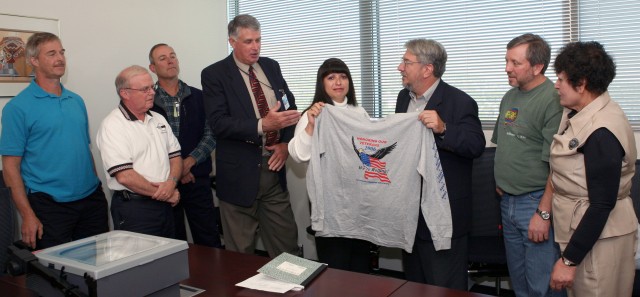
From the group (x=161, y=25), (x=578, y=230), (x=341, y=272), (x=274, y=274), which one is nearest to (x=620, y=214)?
(x=578, y=230)

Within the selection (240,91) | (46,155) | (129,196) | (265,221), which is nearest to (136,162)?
(129,196)

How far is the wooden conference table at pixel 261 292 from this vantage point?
171 centimetres

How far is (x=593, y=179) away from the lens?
1925 millimetres

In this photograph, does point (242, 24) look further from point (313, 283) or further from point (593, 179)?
point (593, 179)

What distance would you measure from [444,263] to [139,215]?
1625 millimetres

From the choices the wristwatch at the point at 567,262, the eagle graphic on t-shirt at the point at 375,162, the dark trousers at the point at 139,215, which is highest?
the eagle graphic on t-shirt at the point at 375,162

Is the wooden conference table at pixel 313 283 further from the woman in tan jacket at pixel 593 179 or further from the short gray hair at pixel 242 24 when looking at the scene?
the short gray hair at pixel 242 24

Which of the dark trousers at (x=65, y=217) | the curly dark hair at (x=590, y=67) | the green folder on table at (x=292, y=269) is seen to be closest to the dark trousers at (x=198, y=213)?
the dark trousers at (x=65, y=217)

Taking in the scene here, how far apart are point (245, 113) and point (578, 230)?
197cm

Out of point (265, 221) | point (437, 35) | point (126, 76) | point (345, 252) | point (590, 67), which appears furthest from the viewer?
point (437, 35)

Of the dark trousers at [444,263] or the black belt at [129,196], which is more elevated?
the black belt at [129,196]

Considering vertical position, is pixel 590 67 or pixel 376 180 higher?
pixel 590 67

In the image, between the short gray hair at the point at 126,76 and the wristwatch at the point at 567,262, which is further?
the short gray hair at the point at 126,76

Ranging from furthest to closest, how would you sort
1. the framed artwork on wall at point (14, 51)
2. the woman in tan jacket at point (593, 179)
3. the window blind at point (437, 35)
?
the framed artwork on wall at point (14, 51) → the window blind at point (437, 35) → the woman in tan jacket at point (593, 179)
